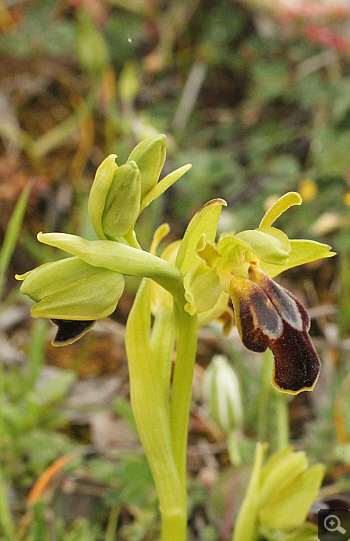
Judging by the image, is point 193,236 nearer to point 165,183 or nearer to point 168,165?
point 165,183

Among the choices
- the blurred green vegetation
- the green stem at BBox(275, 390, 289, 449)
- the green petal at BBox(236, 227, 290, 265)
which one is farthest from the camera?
the blurred green vegetation

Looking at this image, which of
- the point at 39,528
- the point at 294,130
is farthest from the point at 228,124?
the point at 39,528

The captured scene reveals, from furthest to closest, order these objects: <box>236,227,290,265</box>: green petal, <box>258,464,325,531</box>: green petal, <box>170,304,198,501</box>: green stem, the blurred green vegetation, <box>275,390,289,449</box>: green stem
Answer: the blurred green vegetation → <box>275,390,289,449</box>: green stem → <box>258,464,325,531</box>: green petal → <box>170,304,198,501</box>: green stem → <box>236,227,290,265</box>: green petal

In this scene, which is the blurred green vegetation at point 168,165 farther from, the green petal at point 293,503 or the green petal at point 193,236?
the green petal at point 193,236

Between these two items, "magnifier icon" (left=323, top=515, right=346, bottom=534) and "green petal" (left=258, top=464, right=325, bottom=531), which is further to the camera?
"magnifier icon" (left=323, top=515, right=346, bottom=534)

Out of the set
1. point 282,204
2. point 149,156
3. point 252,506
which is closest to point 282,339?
point 282,204

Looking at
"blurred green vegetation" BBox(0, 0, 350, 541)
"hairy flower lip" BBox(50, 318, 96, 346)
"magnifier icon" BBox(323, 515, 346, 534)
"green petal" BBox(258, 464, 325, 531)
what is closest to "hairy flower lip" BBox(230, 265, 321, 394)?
"hairy flower lip" BBox(50, 318, 96, 346)

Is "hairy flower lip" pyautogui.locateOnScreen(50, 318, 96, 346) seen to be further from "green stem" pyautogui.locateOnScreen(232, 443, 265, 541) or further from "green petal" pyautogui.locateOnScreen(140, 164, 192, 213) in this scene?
"green stem" pyautogui.locateOnScreen(232, 443, 265, 541)
